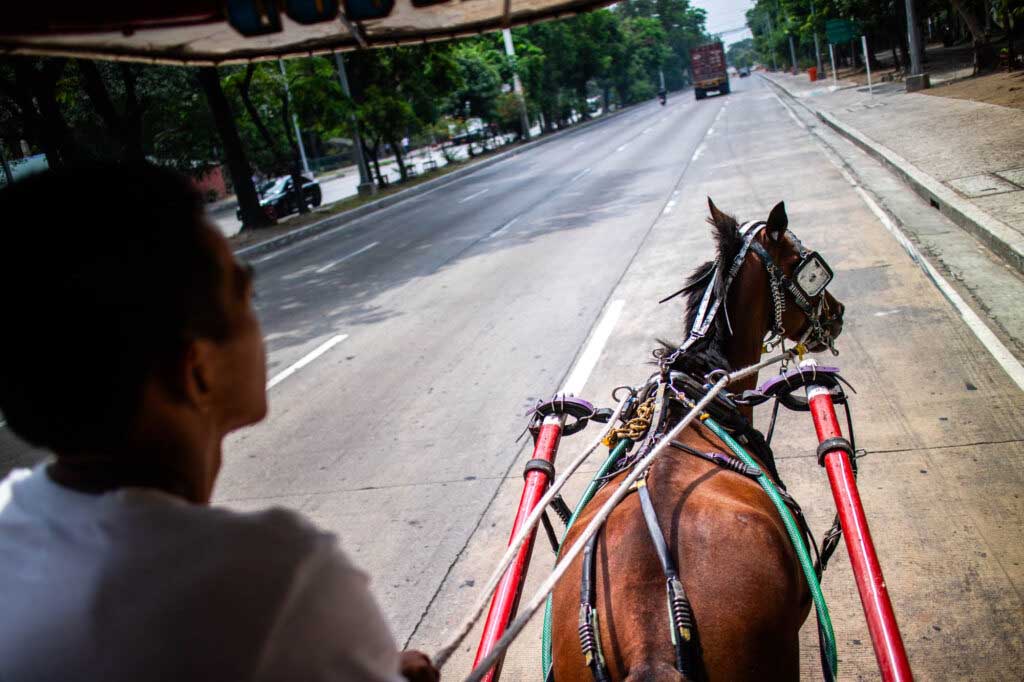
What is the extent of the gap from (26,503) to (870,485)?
4286 millimetres

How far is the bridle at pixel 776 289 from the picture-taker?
10.5ft

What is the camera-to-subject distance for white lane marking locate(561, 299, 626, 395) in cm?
652

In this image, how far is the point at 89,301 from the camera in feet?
3.11

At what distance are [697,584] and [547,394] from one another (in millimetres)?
4416

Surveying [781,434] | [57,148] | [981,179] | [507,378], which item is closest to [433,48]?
[57,148]

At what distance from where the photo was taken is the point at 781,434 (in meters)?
5.32

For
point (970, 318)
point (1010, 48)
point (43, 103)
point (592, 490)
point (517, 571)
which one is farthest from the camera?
point (1010, 48)

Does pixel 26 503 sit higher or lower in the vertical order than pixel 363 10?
lower

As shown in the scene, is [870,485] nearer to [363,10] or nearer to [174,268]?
[363,10]

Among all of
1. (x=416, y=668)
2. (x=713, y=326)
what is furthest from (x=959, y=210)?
(x=416, y=668)

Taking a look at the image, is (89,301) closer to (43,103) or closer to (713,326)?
(713,326)

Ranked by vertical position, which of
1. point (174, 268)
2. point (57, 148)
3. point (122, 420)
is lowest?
point (122, 420)

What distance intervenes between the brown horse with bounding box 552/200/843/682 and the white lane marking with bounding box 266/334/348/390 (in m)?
5.89

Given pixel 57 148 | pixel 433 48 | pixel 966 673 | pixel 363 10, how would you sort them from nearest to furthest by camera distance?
pixel 363 10 < pixel 966 673 < pixel 57 148 < pixel 433 48
